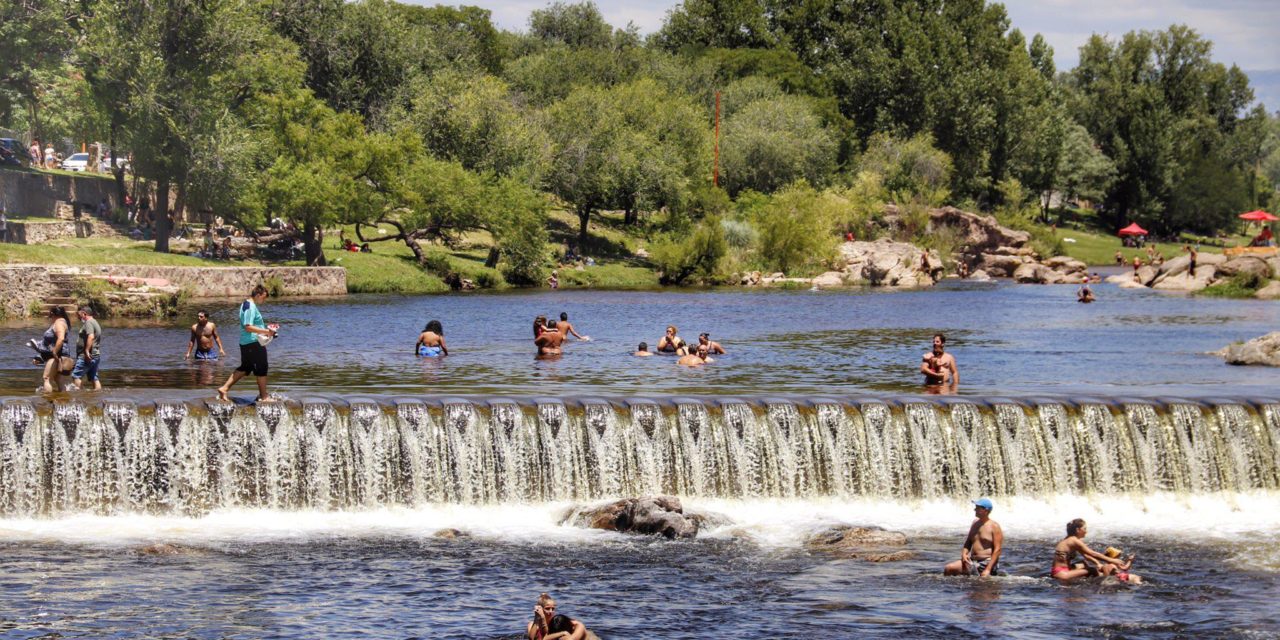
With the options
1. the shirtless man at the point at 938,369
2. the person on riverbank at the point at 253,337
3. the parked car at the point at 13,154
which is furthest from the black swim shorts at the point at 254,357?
the parked car at the point at 13,154

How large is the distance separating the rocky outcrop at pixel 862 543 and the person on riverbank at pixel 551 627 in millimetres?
7040

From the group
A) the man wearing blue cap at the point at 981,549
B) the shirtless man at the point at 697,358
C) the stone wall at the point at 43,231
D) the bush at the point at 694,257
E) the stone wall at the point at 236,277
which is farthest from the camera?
the bush at the point at 694,257

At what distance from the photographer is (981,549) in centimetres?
2198

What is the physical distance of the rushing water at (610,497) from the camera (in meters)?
19.8

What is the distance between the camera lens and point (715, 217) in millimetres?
86500

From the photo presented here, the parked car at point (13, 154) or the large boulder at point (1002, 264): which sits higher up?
the parked car at point (13, 154)

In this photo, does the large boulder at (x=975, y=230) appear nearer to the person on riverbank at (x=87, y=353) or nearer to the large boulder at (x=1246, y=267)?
the large boulder at (x=1246, y=267)

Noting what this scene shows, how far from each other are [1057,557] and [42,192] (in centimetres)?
6072

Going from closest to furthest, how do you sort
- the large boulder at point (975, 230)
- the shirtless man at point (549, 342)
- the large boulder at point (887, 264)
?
1. the shirtless man at point (549, 342)
2. the large boulder at point (887, 264)
3. the large boulder at point (975, 230)

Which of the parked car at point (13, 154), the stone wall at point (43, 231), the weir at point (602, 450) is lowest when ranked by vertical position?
the weir at point (602, 450)

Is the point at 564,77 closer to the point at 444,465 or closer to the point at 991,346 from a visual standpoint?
the point at 991,346

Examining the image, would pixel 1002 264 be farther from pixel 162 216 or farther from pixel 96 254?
pixel 96 254

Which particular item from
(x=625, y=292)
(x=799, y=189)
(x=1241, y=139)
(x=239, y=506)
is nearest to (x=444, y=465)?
(x=239, y=506)

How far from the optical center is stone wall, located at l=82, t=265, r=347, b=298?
185 feet
